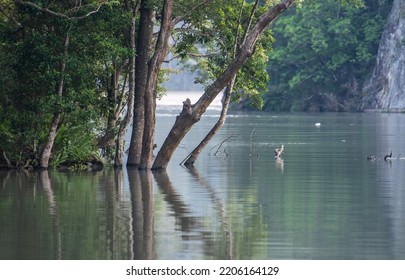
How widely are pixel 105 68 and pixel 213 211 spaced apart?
47.8 ft

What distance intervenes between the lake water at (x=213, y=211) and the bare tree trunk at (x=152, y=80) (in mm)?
797

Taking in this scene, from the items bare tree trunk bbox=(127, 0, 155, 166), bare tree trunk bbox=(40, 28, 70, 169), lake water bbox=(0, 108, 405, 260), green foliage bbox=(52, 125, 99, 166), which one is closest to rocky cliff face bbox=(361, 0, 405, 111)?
lake water bbox=(0, 108, 405, 260)

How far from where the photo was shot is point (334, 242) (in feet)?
65.0

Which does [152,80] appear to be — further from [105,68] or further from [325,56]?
[325,56]

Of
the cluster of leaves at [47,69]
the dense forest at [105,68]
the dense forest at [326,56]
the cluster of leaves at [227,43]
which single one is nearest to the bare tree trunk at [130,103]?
the dense forest at [105,68]

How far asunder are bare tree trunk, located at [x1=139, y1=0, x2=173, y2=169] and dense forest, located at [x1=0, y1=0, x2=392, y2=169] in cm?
3

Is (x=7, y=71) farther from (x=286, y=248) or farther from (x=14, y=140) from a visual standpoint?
(x=286, y=248)

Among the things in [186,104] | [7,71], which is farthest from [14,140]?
[186,104]

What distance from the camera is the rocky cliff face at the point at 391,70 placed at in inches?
4675

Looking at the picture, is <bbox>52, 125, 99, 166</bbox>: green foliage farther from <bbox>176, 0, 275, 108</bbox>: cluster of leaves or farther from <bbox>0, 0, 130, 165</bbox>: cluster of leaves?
<bbox>176, 0, 275, 108</bbox>: cluster of leaves

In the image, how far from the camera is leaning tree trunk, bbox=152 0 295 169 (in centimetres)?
3553

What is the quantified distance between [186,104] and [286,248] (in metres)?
17.2

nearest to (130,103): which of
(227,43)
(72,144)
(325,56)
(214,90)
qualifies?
(72,144)

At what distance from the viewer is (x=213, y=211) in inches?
965
